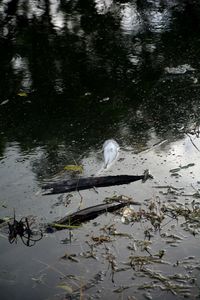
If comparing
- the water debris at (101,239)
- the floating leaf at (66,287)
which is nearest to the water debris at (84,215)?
the water debris at (101,239)

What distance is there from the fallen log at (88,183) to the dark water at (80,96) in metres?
0.09

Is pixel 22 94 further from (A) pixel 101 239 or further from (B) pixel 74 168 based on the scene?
(A) pixel 101 239

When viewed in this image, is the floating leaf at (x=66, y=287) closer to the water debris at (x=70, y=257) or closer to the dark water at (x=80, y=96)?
the dark water at (x=80, y=96)

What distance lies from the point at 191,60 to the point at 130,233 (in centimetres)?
331

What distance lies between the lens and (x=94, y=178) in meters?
3.38

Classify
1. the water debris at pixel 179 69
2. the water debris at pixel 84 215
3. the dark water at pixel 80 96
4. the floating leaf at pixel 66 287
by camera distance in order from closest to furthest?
the floating leaf at pixel 66 287 < the water debris at pixel 84 215 < the dark water at pixel 80 96 < the water debris at pixel 179 69

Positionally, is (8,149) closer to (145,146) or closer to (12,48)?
(145,146)

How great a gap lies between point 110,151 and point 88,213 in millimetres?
882

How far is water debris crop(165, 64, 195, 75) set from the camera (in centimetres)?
521

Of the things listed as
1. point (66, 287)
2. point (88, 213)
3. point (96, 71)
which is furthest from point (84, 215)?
point (96, 71)

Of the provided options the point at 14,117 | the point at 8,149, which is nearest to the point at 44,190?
the point at 8,149

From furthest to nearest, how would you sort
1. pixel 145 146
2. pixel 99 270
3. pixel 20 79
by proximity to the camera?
1. pixel 20 79
2. pixel 145 146
3. pixel 99 270

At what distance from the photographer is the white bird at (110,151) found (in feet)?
11.9

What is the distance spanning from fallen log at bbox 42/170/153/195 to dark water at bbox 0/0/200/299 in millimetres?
92
